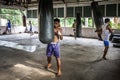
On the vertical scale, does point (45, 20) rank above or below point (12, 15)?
below

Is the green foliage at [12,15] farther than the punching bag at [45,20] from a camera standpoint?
Yes

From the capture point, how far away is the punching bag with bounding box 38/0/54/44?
3215 mm

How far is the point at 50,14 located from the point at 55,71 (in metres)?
1.64

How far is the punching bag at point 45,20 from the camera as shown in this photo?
3.21 metres

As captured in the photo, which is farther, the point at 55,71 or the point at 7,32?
the point at 7,32

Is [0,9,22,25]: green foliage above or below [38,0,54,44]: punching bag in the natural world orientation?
above

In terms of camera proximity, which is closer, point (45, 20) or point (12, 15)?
point (45, 20)

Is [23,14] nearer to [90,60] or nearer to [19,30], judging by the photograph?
[19,30]

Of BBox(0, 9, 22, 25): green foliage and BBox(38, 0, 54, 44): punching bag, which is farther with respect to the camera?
BBox(0, 9, 22, 25): green foliage

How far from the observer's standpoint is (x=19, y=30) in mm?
15742

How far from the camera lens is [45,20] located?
3.23 meters

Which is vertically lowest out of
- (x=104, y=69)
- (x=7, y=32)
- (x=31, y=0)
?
(x=104, y=69)

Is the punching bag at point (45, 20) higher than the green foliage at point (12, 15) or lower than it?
lower

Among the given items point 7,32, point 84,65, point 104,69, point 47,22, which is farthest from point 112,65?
point 7,32
